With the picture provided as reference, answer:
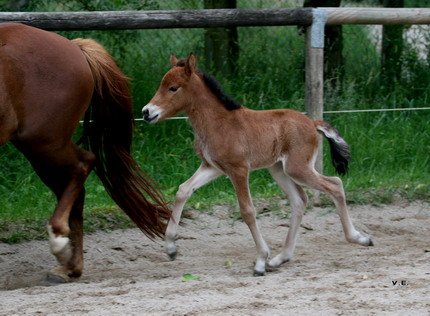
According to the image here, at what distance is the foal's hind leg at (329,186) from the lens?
624 centimetres

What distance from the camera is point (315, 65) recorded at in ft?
25.8

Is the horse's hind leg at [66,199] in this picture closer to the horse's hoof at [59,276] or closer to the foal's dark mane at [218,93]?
the horse's hoof at [59,276]

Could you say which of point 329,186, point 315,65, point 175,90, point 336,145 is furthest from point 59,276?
point 315,65

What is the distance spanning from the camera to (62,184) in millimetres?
6172

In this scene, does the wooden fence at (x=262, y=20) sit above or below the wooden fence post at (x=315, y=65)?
above

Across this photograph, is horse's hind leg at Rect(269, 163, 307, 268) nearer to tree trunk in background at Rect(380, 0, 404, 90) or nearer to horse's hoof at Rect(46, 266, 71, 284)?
horse's hoof at Rect(46, 266, 71, 284)

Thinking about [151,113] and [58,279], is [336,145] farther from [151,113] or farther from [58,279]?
[58,279]

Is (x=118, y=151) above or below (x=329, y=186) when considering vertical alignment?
above

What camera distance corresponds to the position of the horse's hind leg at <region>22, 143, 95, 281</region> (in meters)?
5.94

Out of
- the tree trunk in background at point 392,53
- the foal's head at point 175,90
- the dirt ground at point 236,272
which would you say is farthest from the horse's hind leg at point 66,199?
the tree trunk in background at point 392,53

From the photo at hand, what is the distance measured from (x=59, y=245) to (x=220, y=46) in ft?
15.4

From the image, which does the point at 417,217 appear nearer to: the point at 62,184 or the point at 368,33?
the point at 62,184

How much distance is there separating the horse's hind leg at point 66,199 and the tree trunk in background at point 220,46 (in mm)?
4091

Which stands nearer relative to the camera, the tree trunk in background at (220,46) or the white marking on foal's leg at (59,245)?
the white marking on foal's leg at (59,245)
